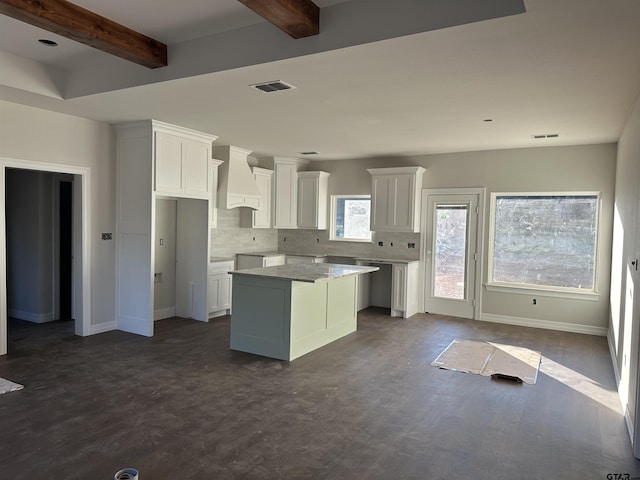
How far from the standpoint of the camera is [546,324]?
6.50 meters

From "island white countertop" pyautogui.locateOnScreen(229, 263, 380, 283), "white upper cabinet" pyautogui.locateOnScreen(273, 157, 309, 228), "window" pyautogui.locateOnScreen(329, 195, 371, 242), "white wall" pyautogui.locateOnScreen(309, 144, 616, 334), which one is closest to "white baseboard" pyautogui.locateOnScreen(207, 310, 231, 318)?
"island white countertop" pyautogui.locateOnScreen(229, 263, 380, 283)

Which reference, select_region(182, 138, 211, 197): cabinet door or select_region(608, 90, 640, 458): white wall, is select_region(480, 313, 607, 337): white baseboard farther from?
select_region(182, 138, 211, 197): cabinet door

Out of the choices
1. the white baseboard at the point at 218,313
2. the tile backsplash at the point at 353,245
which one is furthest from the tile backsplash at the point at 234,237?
the white baseboard at the point at 218,313

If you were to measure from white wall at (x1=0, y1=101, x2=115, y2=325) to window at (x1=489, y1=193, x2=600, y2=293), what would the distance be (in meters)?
5.60

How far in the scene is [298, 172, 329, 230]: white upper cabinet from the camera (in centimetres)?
821

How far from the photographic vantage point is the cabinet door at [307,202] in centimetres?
823

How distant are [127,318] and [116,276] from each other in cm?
58

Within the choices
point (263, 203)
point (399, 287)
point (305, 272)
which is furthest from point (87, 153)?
point (399, 287)

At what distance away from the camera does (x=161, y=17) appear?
3.35m

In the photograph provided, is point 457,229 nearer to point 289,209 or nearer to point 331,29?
point 289,209

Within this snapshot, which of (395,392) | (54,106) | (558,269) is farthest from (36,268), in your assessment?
(558,269)

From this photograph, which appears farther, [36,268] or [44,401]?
[36,268]

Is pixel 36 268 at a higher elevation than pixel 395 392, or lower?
higher

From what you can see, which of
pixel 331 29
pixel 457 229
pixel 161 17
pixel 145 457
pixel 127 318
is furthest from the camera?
pixel 457 229
